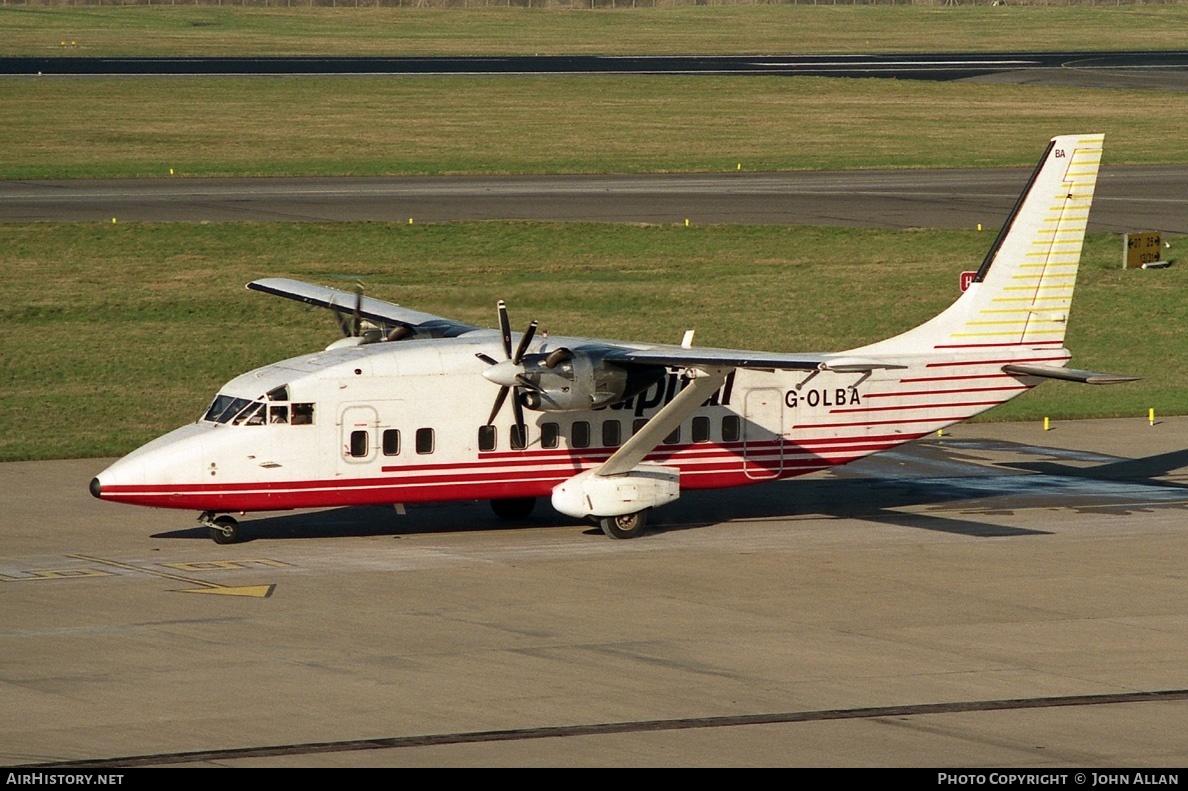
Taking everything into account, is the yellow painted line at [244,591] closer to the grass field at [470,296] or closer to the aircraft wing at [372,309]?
the aircraft wing at [372,309]

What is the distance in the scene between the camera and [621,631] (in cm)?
2320

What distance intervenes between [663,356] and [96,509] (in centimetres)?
1112

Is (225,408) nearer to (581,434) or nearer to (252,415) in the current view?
(252,415)

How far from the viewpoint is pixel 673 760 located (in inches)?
693

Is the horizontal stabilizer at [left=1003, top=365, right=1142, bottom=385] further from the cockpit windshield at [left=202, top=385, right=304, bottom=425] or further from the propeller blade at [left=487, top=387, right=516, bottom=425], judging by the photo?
the cockpit windshield at [left=202, top=385, right=304, bottom=425]

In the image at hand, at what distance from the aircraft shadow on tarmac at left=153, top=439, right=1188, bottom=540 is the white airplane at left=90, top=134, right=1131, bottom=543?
111cm

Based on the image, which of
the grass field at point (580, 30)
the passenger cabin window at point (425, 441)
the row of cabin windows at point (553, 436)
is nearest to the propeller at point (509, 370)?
the row of cabin windows at point (553, 436)

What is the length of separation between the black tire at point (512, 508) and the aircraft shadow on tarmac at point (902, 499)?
165 millimetres

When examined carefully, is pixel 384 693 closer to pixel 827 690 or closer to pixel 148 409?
pixel 827 690

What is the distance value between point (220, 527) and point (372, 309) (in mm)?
6453

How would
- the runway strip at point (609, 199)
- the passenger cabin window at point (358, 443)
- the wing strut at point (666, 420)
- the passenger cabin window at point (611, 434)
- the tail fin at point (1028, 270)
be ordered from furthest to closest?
1. the runway strip at point (609, 199)
2. the tail fin at point (1028, 270)
3. the passenger cabin window at point (611, 434)
4. the wing strut at point (666, 420)
5. the passenger cabin window at point (358, 443)

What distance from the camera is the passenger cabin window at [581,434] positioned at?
29656 millimetres

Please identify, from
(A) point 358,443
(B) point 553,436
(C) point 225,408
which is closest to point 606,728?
(A) point 358,443

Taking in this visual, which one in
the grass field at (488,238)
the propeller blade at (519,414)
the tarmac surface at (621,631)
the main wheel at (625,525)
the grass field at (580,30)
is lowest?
the tarmac surface at (621,631)
